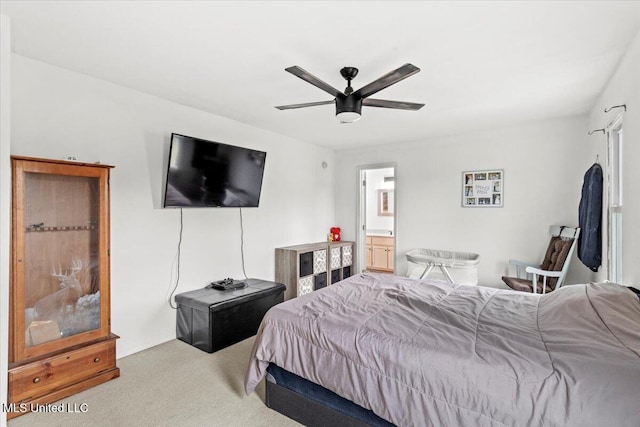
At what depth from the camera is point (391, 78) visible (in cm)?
203

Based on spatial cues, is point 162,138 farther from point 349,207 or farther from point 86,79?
point 349,207

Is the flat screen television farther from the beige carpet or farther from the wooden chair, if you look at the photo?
the wooden chair

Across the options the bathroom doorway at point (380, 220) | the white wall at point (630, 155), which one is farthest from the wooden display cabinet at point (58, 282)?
the bathroom doorway at point (380, 220)

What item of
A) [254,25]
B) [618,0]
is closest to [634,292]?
[618,0]

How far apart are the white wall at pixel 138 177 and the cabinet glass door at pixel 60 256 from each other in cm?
36

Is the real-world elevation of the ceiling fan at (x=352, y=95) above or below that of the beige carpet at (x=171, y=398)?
above

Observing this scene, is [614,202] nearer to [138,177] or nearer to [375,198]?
[138,177]

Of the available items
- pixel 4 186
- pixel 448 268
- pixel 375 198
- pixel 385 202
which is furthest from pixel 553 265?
pixel 4 186

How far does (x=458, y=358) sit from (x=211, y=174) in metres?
2.89

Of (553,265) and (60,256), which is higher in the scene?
(60,256)

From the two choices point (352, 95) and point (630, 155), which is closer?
point (630, 155)

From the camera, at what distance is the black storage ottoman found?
121 inches

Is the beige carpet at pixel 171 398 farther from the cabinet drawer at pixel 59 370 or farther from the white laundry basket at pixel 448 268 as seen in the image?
the white laundry basket at pixel 448 268

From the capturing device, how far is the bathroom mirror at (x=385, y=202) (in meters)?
6.88
